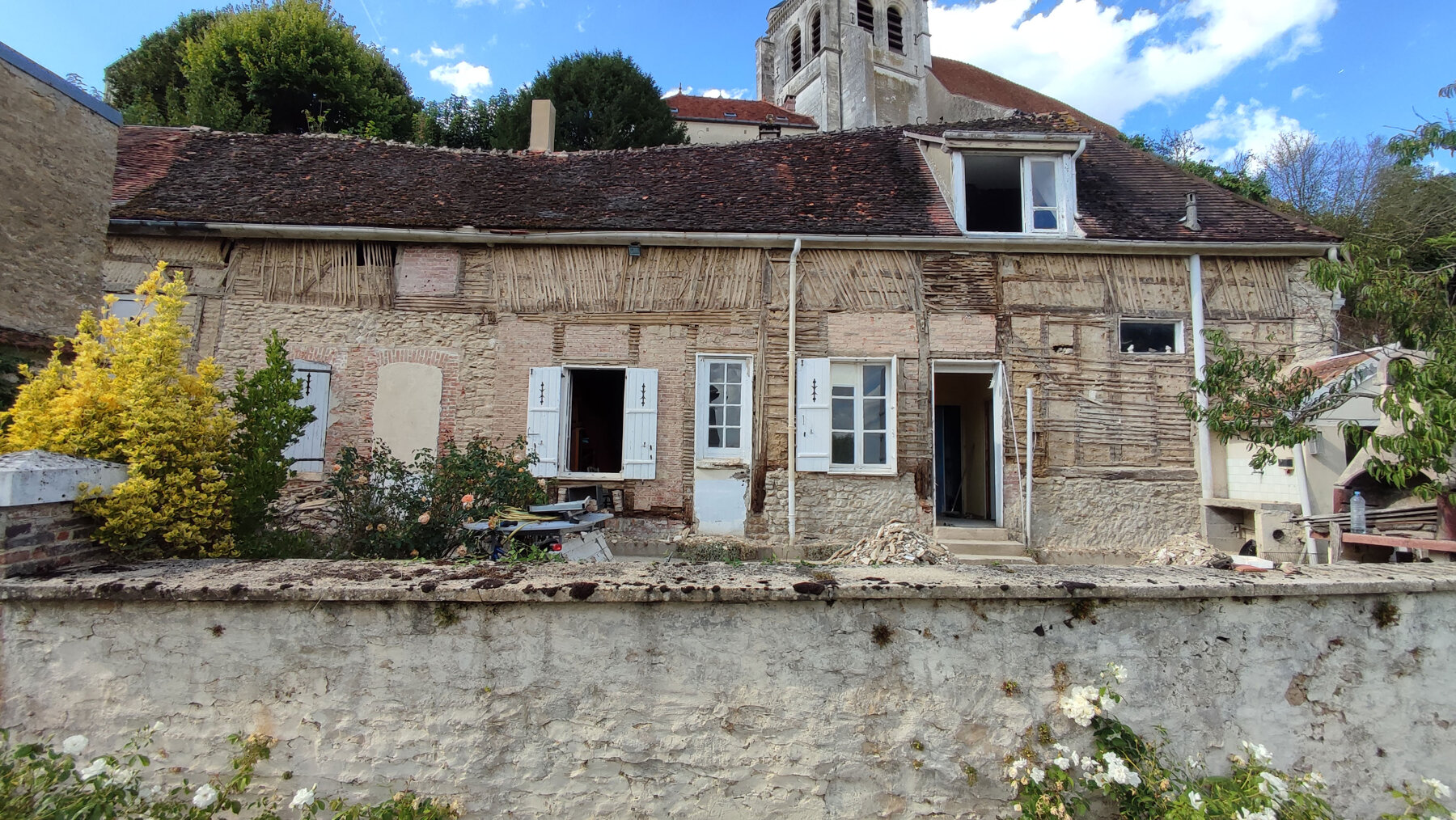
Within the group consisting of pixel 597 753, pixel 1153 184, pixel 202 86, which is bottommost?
pixel 597 753

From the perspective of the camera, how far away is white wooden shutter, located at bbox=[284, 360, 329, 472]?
8164mm

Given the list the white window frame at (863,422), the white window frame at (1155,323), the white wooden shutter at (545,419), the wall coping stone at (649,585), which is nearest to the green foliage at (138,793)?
the wall coping stone at (649,585)

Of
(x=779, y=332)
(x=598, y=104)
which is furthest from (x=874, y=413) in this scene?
(x=598, y=104)

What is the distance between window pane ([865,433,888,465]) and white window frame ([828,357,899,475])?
0.17 feet

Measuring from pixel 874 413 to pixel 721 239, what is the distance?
10.0 feet

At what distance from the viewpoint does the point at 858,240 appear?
333 inches

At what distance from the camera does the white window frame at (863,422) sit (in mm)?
8430

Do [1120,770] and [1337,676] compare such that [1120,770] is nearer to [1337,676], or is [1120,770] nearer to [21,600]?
[1337,676]

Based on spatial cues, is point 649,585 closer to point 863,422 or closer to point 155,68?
point 863,422

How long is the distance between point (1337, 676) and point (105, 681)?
4.90 meters

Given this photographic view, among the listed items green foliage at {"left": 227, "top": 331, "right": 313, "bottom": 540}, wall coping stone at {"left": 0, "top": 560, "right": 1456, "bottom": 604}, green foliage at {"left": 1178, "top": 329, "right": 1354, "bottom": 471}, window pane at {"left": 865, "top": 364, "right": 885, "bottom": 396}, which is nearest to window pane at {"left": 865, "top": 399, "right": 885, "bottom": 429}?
window pane at {"left": 865, "top": 364, "right": 885, "bottom": 396}

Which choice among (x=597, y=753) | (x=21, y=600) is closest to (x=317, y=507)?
(x=21, y=600)

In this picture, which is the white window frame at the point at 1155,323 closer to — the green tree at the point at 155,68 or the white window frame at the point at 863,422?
the white window frame at the point at 863,422

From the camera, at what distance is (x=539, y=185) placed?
9.79 metres
